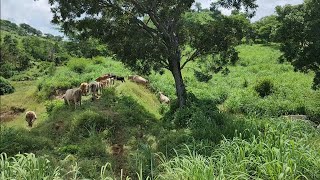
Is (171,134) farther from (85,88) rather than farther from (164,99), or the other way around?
(164,99)

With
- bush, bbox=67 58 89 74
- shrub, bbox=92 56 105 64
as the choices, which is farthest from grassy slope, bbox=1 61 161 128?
shrub, bbox=92 56 105 64

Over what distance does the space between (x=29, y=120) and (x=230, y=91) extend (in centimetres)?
1149

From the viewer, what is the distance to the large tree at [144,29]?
14086 millimetres

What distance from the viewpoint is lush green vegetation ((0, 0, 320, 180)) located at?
6.12 m

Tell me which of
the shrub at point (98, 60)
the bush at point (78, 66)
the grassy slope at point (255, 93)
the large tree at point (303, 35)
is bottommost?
the grassy slope at point (255, 93)

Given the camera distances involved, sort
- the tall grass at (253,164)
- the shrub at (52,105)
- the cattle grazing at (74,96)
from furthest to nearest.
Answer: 1. the shrub at (52,105)
2. the cattle grazing at (74,96)
3. the tall grass at (253,164)

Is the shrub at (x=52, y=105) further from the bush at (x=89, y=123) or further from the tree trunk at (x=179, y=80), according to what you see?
the tree trunk at (x=179, y=80)

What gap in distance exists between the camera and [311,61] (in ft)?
48.5

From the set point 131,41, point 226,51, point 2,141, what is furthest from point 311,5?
point 2,141

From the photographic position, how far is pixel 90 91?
17359 millimetres

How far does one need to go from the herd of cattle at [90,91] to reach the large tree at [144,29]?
2.42 meters

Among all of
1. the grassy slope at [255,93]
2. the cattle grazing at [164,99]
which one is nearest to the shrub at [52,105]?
the cattle grazing at [164,99]

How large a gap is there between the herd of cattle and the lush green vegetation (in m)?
0.40

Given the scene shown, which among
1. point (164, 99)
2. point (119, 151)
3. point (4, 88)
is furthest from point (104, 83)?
point (4, 88)
